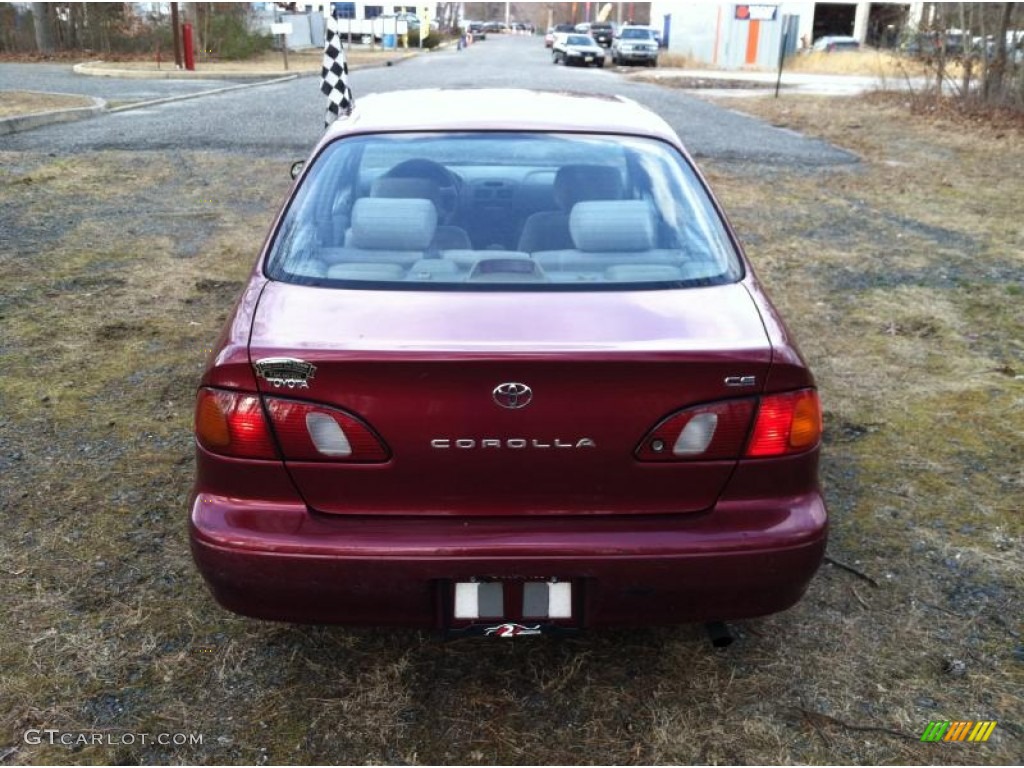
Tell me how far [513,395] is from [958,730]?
1.49 m

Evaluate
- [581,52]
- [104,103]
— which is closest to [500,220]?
[104,103]

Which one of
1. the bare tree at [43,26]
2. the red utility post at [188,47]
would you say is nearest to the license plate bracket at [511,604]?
the red utility post at [188,47]

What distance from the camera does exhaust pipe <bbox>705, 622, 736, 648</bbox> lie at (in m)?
2.67

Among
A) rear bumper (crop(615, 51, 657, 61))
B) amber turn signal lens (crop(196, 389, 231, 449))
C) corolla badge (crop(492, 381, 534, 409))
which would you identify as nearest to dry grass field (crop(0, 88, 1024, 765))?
amber turn signal lens (crop(196, 389, 231, 449))

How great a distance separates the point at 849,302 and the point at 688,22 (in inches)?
1704

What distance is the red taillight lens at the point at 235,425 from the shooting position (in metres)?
2.25

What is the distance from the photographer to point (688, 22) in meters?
45.6

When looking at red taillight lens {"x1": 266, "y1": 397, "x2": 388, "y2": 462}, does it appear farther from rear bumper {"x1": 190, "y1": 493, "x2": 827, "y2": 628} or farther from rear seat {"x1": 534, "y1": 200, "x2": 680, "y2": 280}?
rear seat {"x1": 534, "y1": 200, "x2": 680, "y2": 280}

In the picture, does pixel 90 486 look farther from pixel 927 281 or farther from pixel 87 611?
pixel 927 281

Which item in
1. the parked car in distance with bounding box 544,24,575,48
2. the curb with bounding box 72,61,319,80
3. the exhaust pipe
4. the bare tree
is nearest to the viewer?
the exhaust pipe

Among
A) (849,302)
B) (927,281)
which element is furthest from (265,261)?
(927,281)

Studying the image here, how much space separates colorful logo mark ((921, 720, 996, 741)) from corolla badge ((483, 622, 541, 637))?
1066mm

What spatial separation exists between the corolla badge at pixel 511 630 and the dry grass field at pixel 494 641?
305mm

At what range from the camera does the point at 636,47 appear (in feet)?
121
